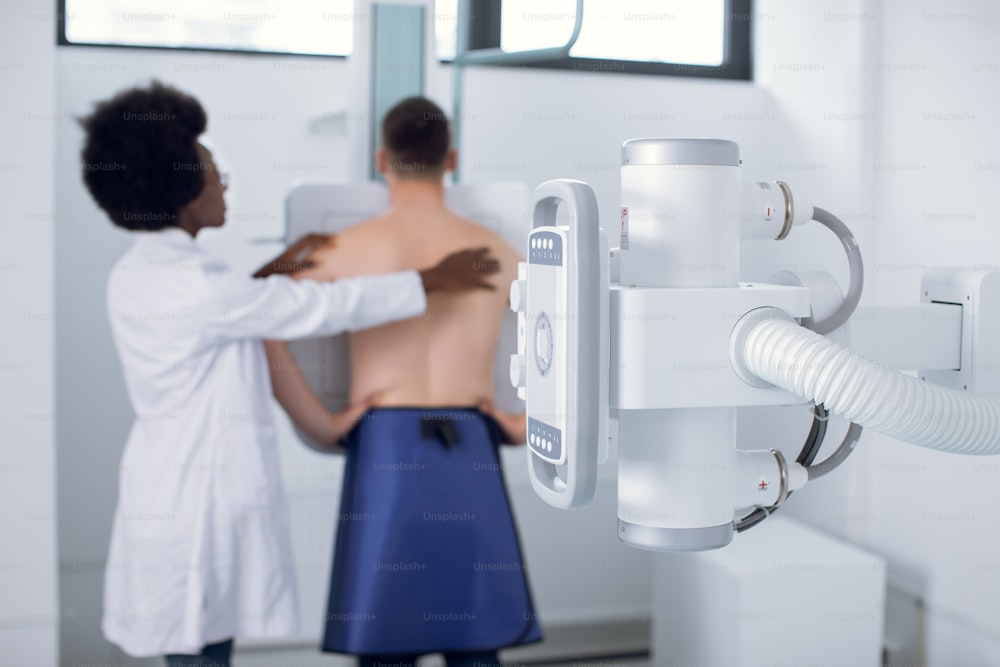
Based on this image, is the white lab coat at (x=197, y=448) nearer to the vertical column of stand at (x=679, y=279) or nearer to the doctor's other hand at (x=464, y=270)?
the doctor's other hand at (x=464, y=270)

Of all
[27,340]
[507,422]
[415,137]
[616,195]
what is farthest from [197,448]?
[616,195]

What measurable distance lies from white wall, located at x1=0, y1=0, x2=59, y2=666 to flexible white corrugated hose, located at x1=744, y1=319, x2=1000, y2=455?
1977 millimetres

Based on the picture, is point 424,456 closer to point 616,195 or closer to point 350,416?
point 350,416

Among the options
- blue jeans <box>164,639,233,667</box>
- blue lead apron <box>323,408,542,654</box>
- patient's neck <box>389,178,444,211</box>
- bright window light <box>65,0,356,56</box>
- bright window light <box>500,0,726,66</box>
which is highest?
bright window light <box>500,0,726,66</box>

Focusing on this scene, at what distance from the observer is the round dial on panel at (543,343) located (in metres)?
0.65

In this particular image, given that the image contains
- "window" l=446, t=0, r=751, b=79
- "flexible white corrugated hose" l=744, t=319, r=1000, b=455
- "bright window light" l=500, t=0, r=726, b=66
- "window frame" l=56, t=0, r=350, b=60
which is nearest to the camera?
"flexible white corrugated hose" l=744, t=319, r=1000, b=455

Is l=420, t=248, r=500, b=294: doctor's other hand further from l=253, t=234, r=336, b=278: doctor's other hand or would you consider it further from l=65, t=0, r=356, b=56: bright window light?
l=65, t=0, r=356, b=56: bright window light

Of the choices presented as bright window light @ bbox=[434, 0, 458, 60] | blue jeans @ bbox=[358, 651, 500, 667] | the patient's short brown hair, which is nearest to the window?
bright window light @ bbox=[434, 0, 458, 60]

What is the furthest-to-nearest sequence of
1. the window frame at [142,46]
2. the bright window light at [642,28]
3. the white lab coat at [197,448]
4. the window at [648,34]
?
the window at [648,34] → the bright window light at [642,28] → the window frame at [142,46] → the white lab coat at [197,448]

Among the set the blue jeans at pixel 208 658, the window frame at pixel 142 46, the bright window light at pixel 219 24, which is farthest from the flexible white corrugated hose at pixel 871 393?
the window frame at pixel 142 46

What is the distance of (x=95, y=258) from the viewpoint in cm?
245

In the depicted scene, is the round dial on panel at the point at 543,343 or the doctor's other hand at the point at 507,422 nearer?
the round dial on panel at the point at 543,343

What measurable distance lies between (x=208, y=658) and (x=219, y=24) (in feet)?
5.06

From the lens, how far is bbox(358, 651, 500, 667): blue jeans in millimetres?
2230
